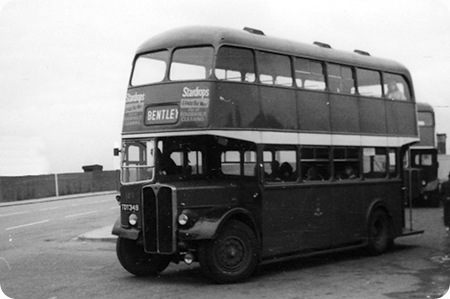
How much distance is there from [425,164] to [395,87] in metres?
14.7

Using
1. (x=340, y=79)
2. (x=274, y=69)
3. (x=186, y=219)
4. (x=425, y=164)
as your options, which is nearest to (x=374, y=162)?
(x=340, y=79)

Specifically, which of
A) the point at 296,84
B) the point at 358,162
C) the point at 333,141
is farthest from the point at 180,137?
the point at 358,162

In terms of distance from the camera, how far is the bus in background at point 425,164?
2828 centimetres

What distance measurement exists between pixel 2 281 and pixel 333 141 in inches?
241

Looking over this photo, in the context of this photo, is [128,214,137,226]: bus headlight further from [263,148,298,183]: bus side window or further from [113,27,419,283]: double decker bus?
[263,148,298,183]: bus side window

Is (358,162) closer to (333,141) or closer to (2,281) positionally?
(333,141)

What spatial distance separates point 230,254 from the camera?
10.9 meters

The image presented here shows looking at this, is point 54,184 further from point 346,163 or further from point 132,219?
point 132,219

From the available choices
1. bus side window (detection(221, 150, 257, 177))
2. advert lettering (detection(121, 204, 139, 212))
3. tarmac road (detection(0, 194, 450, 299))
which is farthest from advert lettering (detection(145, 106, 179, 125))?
tarmac road (detection(0, 194, 450, 299))

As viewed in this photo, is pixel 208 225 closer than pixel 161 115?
Yes

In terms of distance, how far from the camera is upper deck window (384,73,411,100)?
49.5 ft

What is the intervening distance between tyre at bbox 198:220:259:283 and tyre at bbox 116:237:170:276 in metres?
1.23

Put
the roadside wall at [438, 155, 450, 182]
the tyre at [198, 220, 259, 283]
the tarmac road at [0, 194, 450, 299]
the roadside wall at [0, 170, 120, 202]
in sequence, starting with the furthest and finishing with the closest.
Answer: the roadside wall at [0, 170, 120, 202]
the roadside wall at [438, 155, 450, 182]
the tyre at [198, 220, 259, 283]
the tarmac road at [0, 194, 450, 299]

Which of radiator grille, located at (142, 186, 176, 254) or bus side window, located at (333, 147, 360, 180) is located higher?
bus side window, located at (333, 147, 360, 180)
